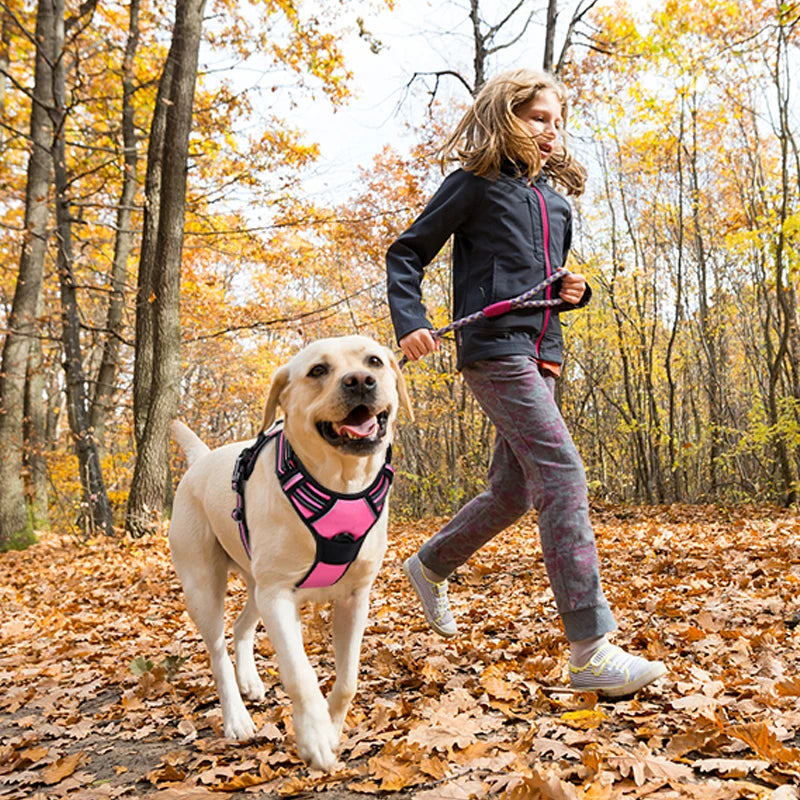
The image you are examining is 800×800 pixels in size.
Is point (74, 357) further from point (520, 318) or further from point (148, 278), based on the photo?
point (520, 318)

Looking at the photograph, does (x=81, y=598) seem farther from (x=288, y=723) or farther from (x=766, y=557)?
(x=766, y=557)

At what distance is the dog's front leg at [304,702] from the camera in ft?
7.27

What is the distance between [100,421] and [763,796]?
47.1ft

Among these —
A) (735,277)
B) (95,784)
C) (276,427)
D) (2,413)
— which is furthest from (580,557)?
(735,277)

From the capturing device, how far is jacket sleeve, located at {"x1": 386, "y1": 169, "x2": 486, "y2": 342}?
2.96 meters

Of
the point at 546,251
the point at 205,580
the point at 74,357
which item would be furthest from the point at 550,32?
the point at 205,580

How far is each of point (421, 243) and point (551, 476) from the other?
1171 mm

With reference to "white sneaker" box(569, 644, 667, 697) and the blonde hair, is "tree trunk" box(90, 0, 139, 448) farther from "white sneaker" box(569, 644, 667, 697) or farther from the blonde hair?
"white sneaker" box(569, 644, 667, 697)

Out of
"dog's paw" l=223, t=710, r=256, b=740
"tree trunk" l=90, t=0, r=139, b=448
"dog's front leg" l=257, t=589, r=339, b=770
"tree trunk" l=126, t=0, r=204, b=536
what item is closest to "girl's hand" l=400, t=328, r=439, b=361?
"dog's front leg" l=257, t=589, r=339, b=770

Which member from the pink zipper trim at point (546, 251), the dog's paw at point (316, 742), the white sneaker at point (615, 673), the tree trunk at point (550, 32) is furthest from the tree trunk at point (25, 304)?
the white sneaker at point (615, 673)

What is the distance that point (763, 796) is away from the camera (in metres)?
1.78

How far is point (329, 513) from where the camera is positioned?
2430mm

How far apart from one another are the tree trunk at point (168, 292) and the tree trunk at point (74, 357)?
90 centimetres

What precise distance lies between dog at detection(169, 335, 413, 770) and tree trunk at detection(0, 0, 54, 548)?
9.48 meters
